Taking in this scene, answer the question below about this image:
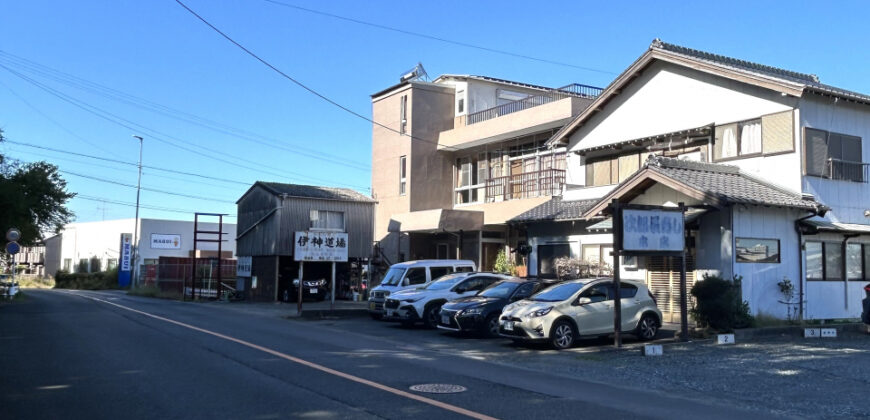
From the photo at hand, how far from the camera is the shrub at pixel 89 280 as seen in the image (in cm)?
5672

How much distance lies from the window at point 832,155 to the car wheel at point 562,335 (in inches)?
349

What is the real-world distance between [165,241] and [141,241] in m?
2.15

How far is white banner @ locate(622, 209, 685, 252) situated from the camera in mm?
14742

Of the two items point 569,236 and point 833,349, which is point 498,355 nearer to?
point 833,349

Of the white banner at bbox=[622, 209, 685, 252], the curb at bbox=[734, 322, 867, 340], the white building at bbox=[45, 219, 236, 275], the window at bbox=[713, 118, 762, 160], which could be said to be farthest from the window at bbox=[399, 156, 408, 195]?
the white building at bbox=[45, 219, 236, 275]

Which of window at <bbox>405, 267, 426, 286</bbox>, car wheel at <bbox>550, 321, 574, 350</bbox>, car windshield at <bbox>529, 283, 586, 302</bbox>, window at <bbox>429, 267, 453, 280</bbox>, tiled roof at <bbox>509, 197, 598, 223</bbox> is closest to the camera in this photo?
car wheel at <bbox>550, 321, 574, 350</bbox>

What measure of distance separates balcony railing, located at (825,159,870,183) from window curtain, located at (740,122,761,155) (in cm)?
195

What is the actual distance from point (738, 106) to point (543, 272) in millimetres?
8404

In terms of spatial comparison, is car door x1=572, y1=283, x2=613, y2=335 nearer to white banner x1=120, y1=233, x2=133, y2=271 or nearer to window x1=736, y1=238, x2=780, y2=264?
window x1=736, y1=238, x2=780, y2=264

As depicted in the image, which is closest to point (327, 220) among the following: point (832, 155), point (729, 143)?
point (729, 143)

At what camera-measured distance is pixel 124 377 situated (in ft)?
32.5

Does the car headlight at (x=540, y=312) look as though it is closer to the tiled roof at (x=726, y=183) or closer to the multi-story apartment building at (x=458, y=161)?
the tiled roof at (x=726, y=183)

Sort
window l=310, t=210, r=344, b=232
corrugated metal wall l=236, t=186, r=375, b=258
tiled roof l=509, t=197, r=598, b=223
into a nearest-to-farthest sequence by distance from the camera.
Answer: tiled roof l=509, t=197, r=598, b=223, corrugated metal wall l=236, t=186, r=375, b=258, window l=310, t=210, r=344, b=232

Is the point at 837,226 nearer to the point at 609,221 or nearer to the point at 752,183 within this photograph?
the point at 752,183
